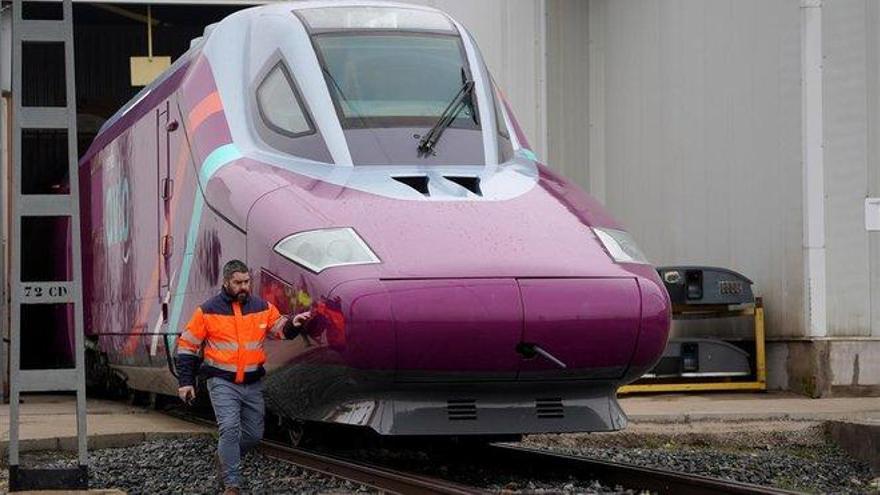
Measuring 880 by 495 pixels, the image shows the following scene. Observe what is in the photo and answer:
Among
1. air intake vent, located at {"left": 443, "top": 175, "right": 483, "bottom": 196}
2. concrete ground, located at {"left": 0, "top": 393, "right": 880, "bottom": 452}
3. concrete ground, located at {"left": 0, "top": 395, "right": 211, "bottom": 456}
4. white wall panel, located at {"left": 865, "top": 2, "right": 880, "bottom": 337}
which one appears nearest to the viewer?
air intake vent, located at {"left": 443, "top": 175, "right": 483, "bottom": 196}

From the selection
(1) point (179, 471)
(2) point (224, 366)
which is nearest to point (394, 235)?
(2) point (224, 366)

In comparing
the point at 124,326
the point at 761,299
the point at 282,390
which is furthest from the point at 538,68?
the point at 282,390

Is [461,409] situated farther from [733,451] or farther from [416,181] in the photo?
[733,451]

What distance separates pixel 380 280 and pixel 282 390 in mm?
1545

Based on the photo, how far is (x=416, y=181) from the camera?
9758mm

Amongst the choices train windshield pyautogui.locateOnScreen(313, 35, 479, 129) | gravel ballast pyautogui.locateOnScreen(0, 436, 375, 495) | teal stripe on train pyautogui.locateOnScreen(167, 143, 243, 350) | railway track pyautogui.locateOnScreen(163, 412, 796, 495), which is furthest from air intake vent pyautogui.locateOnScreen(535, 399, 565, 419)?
teal stripe on train pyautogui.locateOnScreen(167, 143, 243, 350)

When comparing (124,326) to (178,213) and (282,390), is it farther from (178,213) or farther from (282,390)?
(282,390)

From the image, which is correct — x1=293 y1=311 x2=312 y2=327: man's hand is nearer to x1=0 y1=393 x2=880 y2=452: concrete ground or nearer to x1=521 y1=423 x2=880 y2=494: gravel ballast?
x1=521 y1=423 x2=880 y2=494: gravel ballast

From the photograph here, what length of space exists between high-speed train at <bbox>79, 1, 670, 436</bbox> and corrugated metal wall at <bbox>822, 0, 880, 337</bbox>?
6.31 metres

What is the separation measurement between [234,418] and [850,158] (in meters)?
9.39

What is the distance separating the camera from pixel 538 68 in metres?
19.3

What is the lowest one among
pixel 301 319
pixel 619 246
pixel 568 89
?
pixel 301 319

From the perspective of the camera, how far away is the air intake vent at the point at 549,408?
363 inches

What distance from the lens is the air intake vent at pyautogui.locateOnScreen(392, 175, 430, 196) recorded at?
968cm
